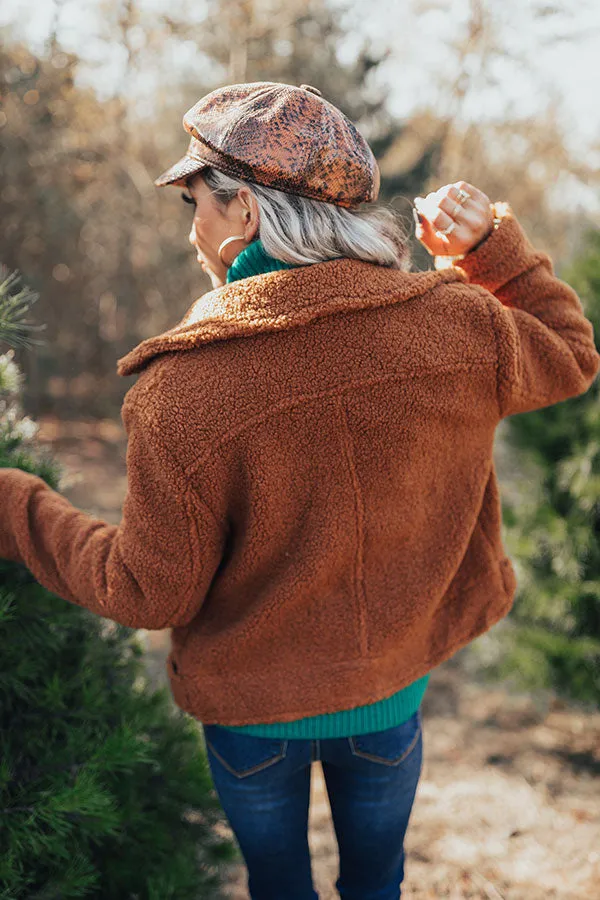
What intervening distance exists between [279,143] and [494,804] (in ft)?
8.33

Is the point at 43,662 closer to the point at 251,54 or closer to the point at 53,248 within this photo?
the point at 53,248

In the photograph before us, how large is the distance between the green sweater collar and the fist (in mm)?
378

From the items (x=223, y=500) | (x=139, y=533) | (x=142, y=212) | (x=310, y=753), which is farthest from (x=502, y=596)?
(x=142, y=212)

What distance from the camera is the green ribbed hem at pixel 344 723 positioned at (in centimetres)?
141

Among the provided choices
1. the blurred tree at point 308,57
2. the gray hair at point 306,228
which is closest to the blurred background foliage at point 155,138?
the blurred tree at point 308,57

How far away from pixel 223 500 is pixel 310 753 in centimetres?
58

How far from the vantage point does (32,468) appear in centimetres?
158

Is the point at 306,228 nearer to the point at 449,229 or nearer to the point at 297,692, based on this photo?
the point at 449,229

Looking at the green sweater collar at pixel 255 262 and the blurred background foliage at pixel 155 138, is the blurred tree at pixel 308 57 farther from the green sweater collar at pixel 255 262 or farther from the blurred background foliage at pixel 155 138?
the green sweater collar at pixel 255 262

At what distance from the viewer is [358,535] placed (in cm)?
129

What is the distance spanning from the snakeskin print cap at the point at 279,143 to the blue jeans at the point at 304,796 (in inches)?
39.8

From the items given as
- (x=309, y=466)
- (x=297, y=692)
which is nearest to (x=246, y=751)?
(x=297, y=692)

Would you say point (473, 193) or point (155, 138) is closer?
point (473, 193)

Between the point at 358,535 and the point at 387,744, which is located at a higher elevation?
the point at 358,535
